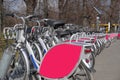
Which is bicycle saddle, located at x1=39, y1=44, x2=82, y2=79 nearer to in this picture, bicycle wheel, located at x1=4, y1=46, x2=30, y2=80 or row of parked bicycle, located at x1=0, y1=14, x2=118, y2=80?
row of parked bicycle, located at x1=0, y1=14, x2=118, y2=80

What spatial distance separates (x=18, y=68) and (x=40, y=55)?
630 mm

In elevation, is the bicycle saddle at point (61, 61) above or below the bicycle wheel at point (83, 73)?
above

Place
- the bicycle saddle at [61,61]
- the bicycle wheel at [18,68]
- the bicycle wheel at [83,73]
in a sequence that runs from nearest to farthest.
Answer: the bicycle saddle at [61,61]
the bicycle wheel at [83,73]
the bicycle wheel at [18,68]

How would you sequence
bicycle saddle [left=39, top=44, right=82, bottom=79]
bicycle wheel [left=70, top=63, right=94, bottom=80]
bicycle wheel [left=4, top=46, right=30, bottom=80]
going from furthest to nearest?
bicycle wheel [left=4, top=46, right=30, bottom=80], bicycle wheel [left=70, top=63, right=94, bottom=80], bicycle saddle [left=39, top=44, right=82, bottom=79]

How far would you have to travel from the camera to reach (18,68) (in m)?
4.98

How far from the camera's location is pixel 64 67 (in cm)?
410

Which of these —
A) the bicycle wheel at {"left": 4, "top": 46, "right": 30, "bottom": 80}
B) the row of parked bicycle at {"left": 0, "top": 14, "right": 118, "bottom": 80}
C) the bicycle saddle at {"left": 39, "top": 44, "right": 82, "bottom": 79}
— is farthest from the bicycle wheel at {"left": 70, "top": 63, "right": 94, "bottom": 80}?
the bicycle wheel at {"left": 4, "top": 46, "right": 30, "bottom": 80}

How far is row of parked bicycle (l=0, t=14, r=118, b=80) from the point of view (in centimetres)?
409

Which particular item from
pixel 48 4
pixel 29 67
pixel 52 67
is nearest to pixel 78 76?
pixel 52 67

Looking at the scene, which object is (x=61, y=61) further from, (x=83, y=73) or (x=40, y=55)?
(x=40, y=55)

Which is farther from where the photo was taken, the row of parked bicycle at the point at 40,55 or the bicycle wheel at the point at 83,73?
the bicycle wheel at the point at 83,73

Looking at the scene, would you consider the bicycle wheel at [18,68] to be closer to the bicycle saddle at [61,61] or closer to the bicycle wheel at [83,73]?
the bicycle saddle at [61,61]

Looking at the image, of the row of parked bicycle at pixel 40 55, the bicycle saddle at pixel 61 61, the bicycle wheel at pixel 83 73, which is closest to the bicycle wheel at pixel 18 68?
the row of parked bicycle at pixel 40 55

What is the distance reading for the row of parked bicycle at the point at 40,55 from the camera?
4.09m
